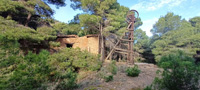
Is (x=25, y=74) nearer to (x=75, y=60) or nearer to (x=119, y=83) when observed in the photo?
(x=119, y=83)

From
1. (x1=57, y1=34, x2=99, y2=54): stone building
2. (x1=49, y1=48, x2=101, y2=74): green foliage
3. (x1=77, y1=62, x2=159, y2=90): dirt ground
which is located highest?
(x1=57, y1=34, x2=99, y2=54): stone building

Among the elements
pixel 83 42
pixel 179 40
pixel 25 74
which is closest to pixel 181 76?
pixel 25 74

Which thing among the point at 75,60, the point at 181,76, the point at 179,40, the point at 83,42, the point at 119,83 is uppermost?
the point at 179,40

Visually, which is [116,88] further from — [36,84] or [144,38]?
[144,38]

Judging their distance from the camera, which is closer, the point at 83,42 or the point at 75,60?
the point at 75,60

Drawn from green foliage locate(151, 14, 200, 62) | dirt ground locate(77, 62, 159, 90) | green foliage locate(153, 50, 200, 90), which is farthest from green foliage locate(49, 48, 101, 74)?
green foliage locate(151, 14, 200, 62)

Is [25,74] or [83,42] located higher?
[83,42]

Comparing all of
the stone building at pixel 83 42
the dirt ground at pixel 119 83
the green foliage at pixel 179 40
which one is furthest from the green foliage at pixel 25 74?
the green foliage at pixel 179 40

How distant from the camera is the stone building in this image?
9211 mm

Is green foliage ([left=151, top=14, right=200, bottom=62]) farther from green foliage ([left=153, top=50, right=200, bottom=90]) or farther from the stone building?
green foliage ([left=153, top=50, right=200, bottom=90])

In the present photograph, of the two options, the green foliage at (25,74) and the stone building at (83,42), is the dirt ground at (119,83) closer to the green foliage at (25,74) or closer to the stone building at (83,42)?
the green foliage at (25,74)

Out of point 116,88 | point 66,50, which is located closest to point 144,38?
point 66,50

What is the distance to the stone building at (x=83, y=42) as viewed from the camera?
9211mm

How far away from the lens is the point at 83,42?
9.41 metres
